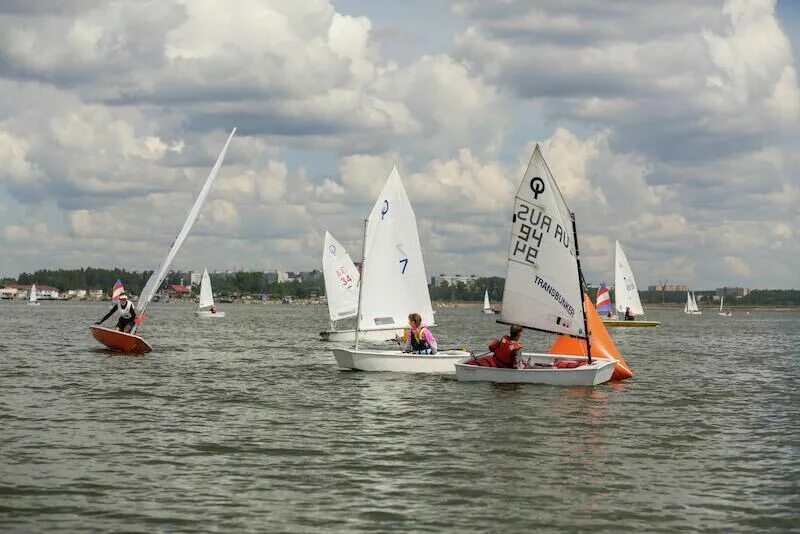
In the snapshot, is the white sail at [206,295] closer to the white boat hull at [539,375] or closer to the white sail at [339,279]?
the white sail at [339,279]

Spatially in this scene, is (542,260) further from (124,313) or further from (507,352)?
(124,313)

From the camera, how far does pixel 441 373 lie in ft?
127

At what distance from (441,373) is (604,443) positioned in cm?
1475

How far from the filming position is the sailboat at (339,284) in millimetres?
66188

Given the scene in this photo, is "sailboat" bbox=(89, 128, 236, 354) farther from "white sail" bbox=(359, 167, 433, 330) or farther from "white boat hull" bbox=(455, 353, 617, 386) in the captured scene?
"white boat hull" bbox=(455, 353, 617, 386)

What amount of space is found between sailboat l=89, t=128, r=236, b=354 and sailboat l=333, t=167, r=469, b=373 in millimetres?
10556

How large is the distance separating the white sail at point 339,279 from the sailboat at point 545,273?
91.9 ft

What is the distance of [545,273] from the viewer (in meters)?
38.0

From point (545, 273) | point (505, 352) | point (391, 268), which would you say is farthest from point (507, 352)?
point (391, 268)

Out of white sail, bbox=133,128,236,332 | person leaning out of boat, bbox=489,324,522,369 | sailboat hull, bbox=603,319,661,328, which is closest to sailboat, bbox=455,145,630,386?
person leaning out of boat, bbox=489,324,522,369

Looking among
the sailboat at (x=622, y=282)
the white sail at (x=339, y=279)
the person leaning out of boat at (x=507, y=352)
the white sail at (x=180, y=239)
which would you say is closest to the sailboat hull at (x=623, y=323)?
the sailboat at (x=622, y=282)

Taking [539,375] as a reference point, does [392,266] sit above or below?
above

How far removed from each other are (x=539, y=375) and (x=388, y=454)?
13.3 m

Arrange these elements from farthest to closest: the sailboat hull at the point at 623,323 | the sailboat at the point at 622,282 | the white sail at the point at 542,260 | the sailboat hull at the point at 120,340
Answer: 1. the sailboat at the point at 622,282
2. the sailboat hull at the point at 623,323
3. the sailboat hull at the point at 120,340
4. the white sail at the point at 542,260
